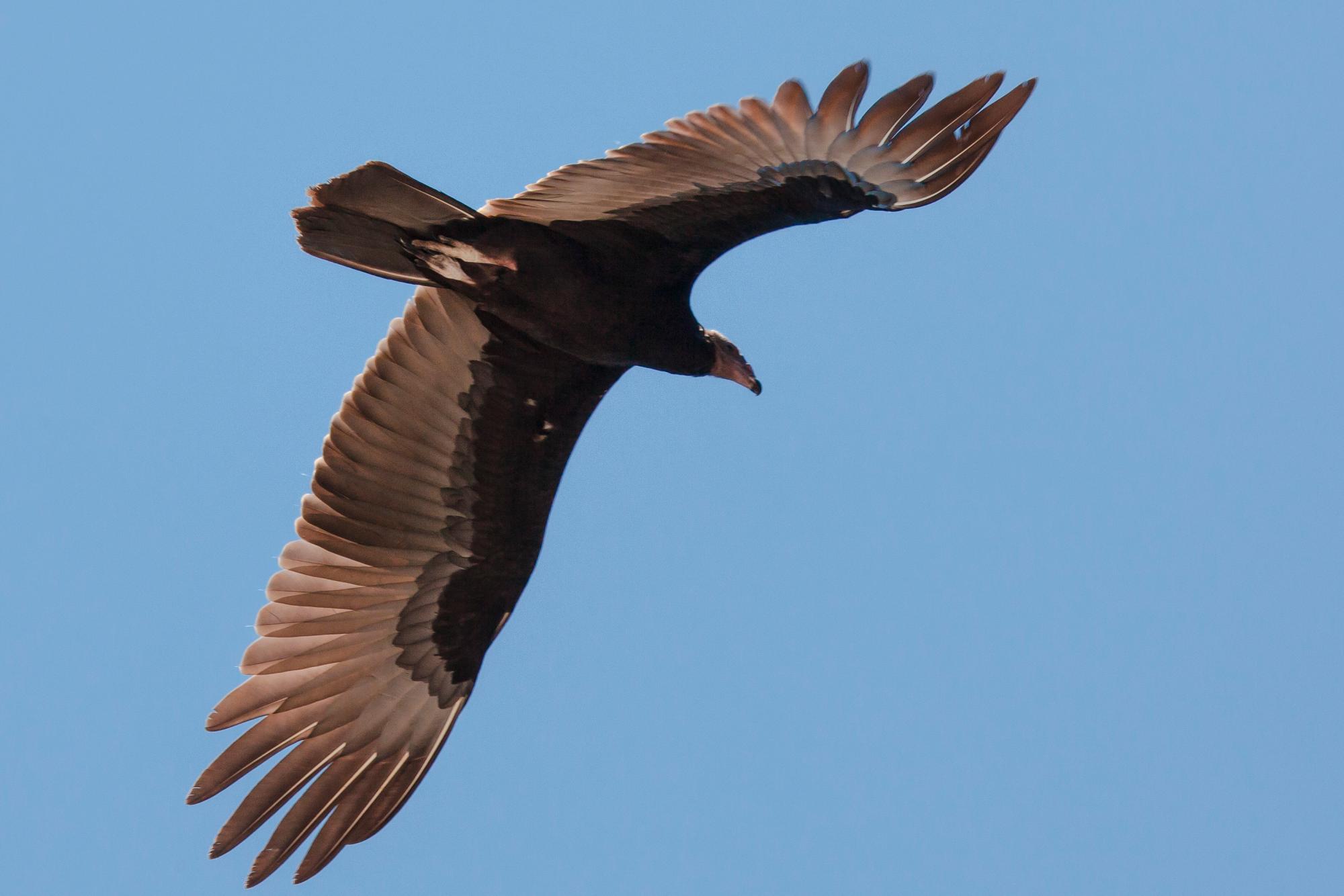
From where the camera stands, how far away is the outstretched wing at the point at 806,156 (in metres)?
5.42

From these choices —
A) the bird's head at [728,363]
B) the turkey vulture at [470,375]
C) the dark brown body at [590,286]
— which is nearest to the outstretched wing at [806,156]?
the turkey vulture at [470,375]

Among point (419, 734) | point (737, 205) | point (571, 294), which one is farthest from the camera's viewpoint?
point (419, 734)

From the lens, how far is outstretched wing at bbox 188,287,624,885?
6.95m

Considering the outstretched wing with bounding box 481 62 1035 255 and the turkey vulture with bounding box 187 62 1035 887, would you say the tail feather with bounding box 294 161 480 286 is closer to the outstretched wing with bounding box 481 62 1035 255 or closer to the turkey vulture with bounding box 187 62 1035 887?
the turkey vulture with bounding box 187 62 1035 887

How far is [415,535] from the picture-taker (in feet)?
24.0


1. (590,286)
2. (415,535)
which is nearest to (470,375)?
(415,535)

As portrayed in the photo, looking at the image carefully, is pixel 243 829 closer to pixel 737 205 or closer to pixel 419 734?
pixel 419 734

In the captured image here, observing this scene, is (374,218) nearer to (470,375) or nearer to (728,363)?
(470,375)

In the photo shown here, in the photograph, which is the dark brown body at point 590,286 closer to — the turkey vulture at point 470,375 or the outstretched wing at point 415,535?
the turkey vulture at point 470,375

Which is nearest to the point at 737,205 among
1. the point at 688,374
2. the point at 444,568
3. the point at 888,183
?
the point at 888,183

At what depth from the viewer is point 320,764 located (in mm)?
6684

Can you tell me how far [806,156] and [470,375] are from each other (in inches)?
85.2

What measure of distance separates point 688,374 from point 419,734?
1.94m

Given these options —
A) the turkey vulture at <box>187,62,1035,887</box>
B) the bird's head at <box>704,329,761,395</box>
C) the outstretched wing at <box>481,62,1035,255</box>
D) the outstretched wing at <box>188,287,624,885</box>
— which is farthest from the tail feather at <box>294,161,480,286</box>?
the bird's head at <box>704,329,761,395</box>
